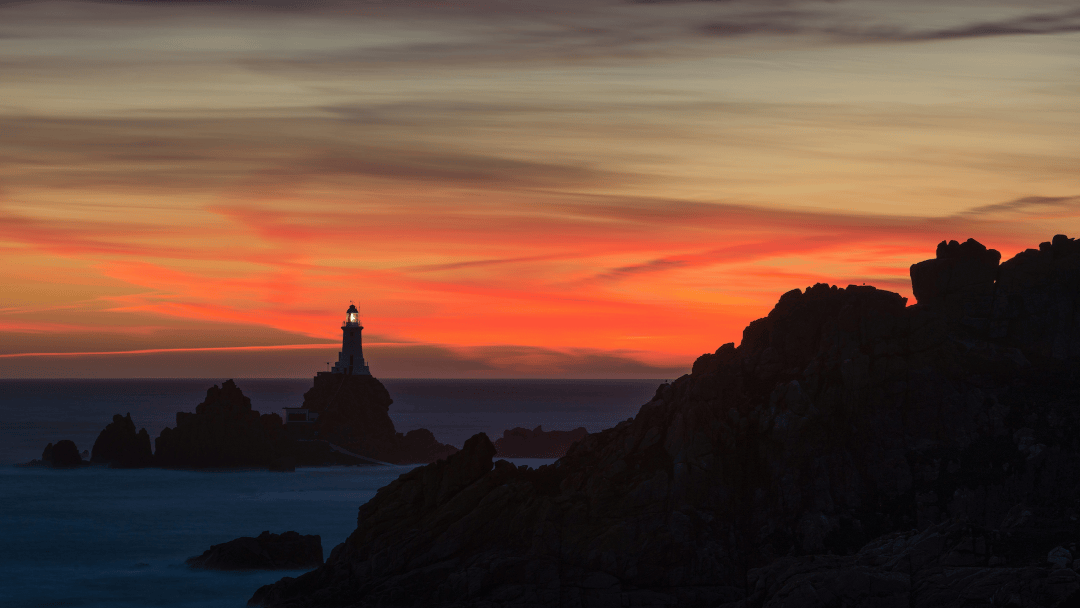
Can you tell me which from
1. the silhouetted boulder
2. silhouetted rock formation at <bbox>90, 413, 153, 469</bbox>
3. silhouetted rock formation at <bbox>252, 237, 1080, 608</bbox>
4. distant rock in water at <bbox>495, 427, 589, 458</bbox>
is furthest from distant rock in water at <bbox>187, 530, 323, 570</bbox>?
distant rock in water at <bbox>495, 427, 589, 458</bbox>

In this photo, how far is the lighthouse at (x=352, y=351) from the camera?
150250 mm

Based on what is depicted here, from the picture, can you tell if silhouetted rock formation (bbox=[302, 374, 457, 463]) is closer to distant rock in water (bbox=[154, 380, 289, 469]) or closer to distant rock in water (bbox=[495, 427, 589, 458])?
distant rock in water (bbox=[495, 427, 589, 458])

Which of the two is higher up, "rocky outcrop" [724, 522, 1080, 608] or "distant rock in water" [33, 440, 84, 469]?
"distant rock in water" [33, 440, 84, 469]

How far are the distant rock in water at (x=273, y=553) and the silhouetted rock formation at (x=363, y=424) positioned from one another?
79.8 meters

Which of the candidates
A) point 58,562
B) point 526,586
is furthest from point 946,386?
point 58,562

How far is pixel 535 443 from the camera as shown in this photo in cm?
15200

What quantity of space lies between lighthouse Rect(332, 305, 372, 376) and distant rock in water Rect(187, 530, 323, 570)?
293ft

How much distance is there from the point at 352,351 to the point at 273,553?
94768mm

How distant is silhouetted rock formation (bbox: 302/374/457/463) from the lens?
5605 inches

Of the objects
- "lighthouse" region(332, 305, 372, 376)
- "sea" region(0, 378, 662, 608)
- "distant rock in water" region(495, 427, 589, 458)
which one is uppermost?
"lighthouse" region(332, 305, 372, 376)

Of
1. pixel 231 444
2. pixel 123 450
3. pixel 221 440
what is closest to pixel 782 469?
pixel 231 444

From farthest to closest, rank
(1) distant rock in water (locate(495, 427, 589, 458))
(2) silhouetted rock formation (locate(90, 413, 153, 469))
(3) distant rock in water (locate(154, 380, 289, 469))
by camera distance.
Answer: (1) distant rock in water (locate(495, 427, 589, 458)) → (2) silhouetted rock formation (locate(90, 413, 153, 469)) → (3) distant rock in water (locate(154, 380, 289, 469))

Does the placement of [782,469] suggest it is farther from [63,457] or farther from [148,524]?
[63,457]

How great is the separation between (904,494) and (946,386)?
17.1 feet
